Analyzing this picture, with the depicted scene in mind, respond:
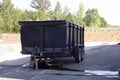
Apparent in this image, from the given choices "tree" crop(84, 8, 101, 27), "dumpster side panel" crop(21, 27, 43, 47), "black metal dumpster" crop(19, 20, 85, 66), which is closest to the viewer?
"black metal dumpster" crop(19, 20, 85, 66)

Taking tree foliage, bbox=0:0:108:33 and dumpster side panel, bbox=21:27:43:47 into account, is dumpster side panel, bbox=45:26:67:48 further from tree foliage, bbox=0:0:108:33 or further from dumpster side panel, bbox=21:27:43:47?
tree foliage, bbox=0:0:108:33

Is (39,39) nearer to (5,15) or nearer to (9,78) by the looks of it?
(9,78)

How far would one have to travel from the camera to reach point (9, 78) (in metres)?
14.5

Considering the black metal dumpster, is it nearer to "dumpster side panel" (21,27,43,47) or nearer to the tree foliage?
"dumpster side panel" (21,27,43,47)

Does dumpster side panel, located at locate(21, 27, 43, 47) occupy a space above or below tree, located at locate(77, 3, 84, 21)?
below

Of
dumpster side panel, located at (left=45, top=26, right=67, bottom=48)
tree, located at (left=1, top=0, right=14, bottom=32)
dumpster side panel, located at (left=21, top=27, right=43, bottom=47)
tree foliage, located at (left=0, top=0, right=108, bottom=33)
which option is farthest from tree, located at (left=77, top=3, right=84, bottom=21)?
dumpster side panel, located at (left=45, top=26, right=67, bottom=48)

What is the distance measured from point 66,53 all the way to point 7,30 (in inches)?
2928

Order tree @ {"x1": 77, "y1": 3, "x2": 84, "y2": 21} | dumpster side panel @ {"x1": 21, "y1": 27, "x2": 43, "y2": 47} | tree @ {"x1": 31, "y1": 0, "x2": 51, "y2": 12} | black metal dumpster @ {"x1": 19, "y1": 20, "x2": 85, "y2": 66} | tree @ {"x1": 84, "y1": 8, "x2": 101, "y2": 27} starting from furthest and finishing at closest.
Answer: tree @ {"x1": 77, "y1": 3, "x2": 84, "y2": 21} < tree @ {"x1": 84, "y1": 8, "x2": 101, "y2": 27} < tree @ {"x1": 31, "y1": 0, "x2": 51, "y2": 12} < dumpster side panel @ {"x1": 21, "y1": 27, "x2": 43, "y2": 47} < black metal dumpster @ {"x1": 19, "y1": 20, "x2": 85, "y2": 66}

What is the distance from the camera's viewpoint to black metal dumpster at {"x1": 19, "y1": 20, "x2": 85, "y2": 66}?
18312 mm

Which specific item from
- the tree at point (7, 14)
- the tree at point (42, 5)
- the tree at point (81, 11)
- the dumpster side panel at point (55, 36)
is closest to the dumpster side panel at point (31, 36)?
the dumpster side panel at point (55, 36)

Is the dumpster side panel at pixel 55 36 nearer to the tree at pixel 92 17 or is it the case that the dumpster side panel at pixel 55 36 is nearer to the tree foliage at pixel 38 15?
the tree foliage at pixel 38 15

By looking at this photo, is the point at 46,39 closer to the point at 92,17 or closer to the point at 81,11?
the point at 92,17

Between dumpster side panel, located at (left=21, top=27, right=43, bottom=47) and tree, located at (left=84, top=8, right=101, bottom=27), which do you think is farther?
tree, located at (left=84, top=8, right=101, bottom=27)

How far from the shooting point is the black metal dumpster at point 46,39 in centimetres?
1831
